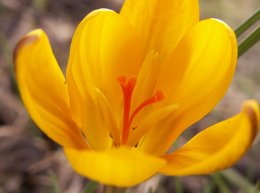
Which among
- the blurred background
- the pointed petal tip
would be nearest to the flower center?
the pointed petal tip

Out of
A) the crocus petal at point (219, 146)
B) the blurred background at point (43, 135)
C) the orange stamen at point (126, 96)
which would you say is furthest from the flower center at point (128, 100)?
the blurred background at point (43, 135)

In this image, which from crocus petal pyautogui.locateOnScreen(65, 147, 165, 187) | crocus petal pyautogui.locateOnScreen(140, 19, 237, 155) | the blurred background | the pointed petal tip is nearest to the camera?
crocus petal pyautogui.locateOnScreen(65, 147, 165, 187)

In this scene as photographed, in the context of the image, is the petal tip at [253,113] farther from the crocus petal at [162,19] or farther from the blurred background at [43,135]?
the blurred background at [43,135]

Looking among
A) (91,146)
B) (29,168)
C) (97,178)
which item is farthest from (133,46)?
(29,168)

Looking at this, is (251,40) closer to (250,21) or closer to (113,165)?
(250,21)

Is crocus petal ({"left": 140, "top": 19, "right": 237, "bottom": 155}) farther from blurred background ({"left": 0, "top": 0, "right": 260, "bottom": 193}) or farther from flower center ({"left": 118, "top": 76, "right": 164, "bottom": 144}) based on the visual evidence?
blurred background ({"left": 0, "top": 0, "right": 260, "bottom": 193})

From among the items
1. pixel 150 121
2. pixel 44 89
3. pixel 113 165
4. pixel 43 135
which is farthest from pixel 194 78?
pixel 43 135

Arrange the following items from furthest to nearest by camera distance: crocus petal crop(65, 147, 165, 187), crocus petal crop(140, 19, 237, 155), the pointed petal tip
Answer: crocus petal crop(140, 19, 237, 155) < the pointed petal tip < crocus petal crop(65, 147, 165, 187)
